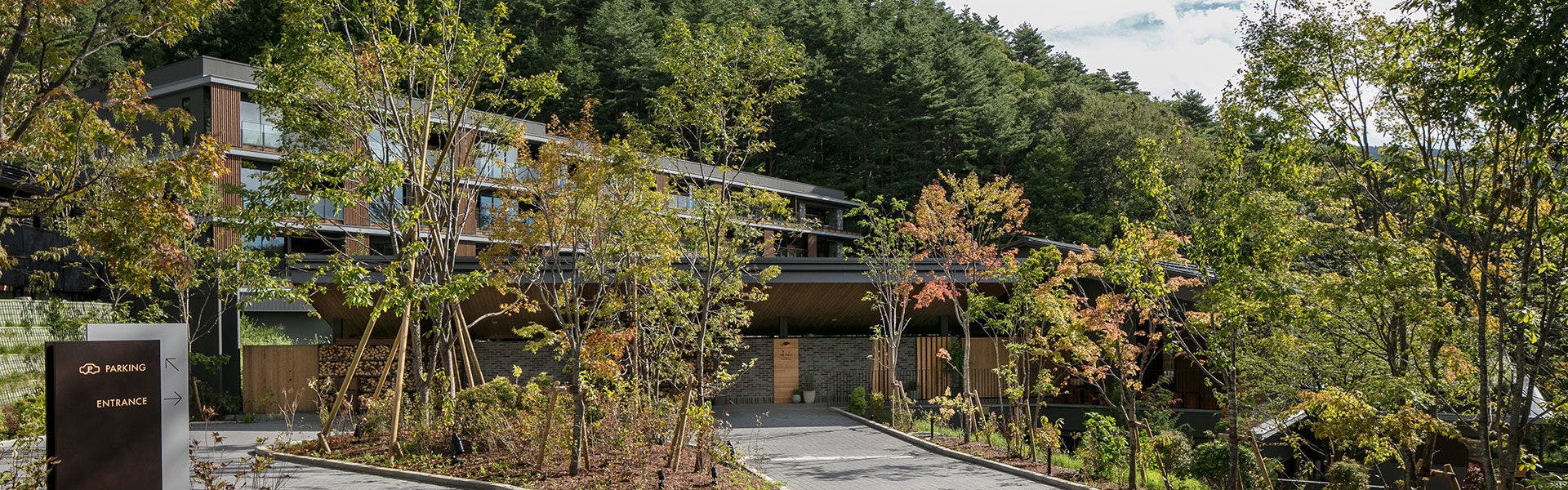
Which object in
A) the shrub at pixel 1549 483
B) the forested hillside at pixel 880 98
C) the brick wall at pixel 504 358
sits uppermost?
the forested hillside at pixel 880 98

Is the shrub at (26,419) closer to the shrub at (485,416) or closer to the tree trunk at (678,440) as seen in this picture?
the shrub at (485,416)

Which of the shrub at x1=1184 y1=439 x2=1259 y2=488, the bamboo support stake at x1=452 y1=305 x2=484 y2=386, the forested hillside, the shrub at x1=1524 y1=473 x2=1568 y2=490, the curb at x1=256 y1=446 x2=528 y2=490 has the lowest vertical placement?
the shrub at x1=1184 y1=439 x2=1259 y2=488

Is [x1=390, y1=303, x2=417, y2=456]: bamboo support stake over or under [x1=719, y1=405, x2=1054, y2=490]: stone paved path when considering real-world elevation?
over

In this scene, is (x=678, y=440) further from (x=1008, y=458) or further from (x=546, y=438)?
(x=1008, y=458)

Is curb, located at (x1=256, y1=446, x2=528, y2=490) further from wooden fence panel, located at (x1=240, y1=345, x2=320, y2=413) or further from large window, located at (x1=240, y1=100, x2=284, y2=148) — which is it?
large window, located at (x1=240, y1=100, x2=284, y2=148)

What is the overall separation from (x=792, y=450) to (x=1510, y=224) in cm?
1066

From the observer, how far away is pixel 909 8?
5116cm

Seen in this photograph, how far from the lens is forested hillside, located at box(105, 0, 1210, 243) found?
40.1 m

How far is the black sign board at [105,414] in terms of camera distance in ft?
25.3

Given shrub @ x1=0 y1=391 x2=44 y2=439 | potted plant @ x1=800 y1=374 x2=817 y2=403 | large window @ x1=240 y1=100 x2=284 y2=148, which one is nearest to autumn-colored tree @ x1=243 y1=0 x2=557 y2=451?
shrub @ x1=0 y1=391 x2=44 y2=439

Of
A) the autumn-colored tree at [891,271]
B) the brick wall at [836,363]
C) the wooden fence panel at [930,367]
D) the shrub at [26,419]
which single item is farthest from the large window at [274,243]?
the wooden fence panel at [930,367]

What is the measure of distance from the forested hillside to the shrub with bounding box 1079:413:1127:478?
24.2 m

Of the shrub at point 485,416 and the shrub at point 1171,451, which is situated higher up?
the shrub at point 485,416

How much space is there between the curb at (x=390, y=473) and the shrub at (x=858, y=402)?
10.7 meters
